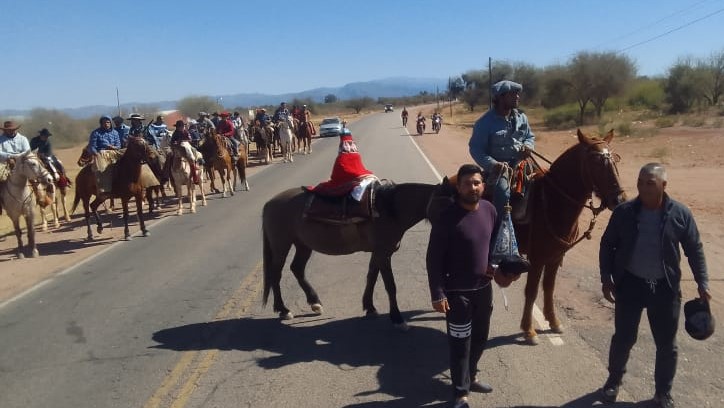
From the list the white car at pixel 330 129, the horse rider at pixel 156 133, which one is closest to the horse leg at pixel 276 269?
the horse rider at pixel 156 133

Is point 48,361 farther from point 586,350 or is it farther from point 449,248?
point 586,350

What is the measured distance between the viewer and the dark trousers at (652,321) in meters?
4.24

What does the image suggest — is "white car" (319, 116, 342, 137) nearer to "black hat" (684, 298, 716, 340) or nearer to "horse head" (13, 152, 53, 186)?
"horse head" (13, 152, 53, 186)

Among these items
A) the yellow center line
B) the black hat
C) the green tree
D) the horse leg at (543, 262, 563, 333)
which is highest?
the green tree

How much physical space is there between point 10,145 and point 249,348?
8.97 m

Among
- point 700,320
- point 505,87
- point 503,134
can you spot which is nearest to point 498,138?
point 503,134

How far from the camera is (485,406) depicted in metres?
4.56

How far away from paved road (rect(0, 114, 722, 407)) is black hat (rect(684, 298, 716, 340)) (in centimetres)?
63

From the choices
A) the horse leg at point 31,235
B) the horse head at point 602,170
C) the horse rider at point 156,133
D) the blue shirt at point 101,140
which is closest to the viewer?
the horse head at point 602,170

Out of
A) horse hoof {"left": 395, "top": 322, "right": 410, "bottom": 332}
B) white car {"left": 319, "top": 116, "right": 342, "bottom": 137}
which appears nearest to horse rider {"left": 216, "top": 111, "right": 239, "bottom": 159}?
horse hoof {"left": 395, "top": 322, "right": 410, "bottom": 332}

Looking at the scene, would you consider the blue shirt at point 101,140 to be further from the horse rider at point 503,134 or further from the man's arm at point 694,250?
the man's arm at point 694,250

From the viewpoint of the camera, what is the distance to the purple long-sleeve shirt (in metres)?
4.21

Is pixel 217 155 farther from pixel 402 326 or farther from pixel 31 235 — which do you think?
pixel 402 326

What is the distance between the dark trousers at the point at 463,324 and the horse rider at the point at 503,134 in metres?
1.62
